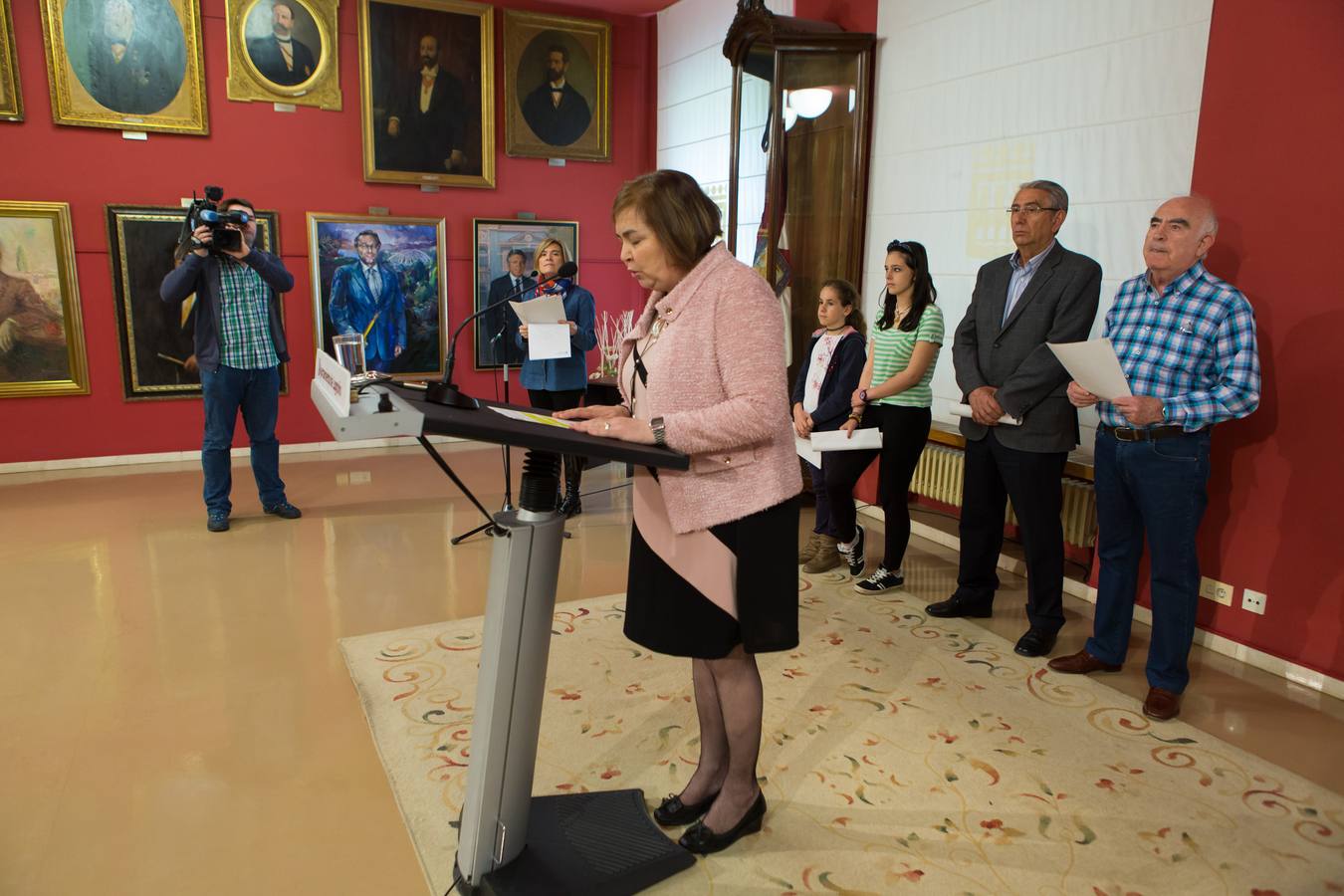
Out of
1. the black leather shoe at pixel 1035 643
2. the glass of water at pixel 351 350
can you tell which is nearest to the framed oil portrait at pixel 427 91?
the glass of water at pixel 351 350

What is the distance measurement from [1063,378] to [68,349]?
20.8 feet

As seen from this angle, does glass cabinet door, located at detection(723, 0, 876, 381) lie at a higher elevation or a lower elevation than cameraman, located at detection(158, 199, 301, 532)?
higher

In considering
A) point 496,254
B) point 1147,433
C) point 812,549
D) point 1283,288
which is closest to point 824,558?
point 812,549

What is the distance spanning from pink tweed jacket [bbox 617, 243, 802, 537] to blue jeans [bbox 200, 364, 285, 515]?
3.81 metres

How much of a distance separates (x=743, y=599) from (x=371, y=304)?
5.73 m

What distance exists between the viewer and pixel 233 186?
6.39 m

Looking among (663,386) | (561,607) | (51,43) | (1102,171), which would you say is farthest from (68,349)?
(1102,171)

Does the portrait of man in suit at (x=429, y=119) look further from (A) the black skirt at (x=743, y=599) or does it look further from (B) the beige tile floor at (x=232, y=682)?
(A) the black skirt at (x=743, y=599)

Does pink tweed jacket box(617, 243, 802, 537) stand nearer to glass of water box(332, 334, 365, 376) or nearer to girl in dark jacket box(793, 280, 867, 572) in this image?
glass of water box(332, 334, 365, 376)

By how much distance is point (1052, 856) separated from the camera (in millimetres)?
2209

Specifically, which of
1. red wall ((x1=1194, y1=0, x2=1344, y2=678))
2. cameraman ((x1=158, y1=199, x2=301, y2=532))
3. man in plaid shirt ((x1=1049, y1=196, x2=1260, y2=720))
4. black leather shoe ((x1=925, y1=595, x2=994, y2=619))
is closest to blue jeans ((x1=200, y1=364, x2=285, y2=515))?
cameraman ((x1=158, y1=199, x2=301, y2=532))

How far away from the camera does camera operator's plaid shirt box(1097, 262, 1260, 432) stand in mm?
2810

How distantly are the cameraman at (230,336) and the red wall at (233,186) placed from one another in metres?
1.78

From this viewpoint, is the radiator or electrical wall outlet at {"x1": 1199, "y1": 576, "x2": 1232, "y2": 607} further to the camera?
the radiator
